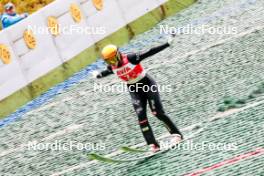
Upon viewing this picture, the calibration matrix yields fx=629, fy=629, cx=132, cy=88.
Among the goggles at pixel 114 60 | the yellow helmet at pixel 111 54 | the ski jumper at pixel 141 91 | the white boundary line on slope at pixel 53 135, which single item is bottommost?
the white boundary line on slope at pixel 53 135

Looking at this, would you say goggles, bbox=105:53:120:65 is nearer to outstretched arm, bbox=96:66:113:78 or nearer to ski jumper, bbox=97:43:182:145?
ski jumper, bbox=97:43:182:145

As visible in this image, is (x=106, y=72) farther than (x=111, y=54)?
Yes

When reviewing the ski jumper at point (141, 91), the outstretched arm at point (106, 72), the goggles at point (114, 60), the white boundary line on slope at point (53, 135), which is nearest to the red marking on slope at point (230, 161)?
the ski jumper at point (141, 91)

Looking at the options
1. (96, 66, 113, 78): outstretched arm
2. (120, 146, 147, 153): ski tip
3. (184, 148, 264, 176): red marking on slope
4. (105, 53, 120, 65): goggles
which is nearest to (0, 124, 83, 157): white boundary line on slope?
(96, 66, 113, 78): outstretched arm

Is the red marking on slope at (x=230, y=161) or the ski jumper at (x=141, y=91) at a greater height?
the ski jumper at (x=141, y=91)

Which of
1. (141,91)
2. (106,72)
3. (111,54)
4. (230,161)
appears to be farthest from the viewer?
(106,72)

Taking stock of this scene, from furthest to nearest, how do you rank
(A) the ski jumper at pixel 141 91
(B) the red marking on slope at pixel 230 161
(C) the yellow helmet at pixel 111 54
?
(A) the ski jumper at pixel 141 91
(C) the yellow helmet at pixel 111 54
(B) the red marking on slope at pixel 230 161

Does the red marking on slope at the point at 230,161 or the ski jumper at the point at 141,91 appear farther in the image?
the ski jumper at the point at 141,91

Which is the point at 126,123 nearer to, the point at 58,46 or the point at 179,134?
the point at 179,134

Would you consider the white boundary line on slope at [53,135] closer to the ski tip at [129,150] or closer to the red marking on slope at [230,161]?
the ski tip at [129,150]


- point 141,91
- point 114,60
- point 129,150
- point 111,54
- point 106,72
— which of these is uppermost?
point 111,54

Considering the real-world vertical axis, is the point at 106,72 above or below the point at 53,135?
above

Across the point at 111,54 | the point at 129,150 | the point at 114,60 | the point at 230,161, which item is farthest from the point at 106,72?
the point at 230,161

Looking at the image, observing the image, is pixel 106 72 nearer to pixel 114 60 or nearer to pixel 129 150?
pixel 114 60
